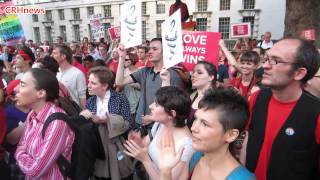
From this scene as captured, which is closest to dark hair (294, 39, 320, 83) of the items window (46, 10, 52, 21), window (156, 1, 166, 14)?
window (156, 1, 166, 14)

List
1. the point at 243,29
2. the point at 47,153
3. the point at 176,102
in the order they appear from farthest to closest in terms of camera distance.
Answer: the point at 243,29 < the point at 176,102 < the point at 47,153

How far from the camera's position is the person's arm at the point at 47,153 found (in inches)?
90.1

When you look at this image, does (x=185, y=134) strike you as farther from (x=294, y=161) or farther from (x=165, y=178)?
(x=294, y=161)

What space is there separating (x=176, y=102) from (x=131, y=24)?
1.99 meters

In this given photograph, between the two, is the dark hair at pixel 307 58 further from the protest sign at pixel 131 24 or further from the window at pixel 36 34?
the window at pixel 36 34

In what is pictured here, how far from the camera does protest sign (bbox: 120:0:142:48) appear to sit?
414 cm

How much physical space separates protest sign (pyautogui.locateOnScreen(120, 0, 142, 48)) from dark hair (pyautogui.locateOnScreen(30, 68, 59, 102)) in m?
1.75

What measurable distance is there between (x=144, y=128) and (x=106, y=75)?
0.76 metres

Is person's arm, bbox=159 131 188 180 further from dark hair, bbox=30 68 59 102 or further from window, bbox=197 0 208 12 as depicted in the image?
window, bbox=197 0 208 12

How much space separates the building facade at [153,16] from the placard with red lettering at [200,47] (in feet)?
82.2

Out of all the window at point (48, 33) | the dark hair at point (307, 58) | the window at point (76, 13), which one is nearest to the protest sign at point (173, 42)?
the dark hair at point (307, 58)

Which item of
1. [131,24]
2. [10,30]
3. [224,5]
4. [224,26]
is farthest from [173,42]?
[224,5]

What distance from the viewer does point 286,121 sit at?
1.97 metres

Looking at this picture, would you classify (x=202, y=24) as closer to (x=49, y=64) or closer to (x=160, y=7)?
(x=160, y=7)
